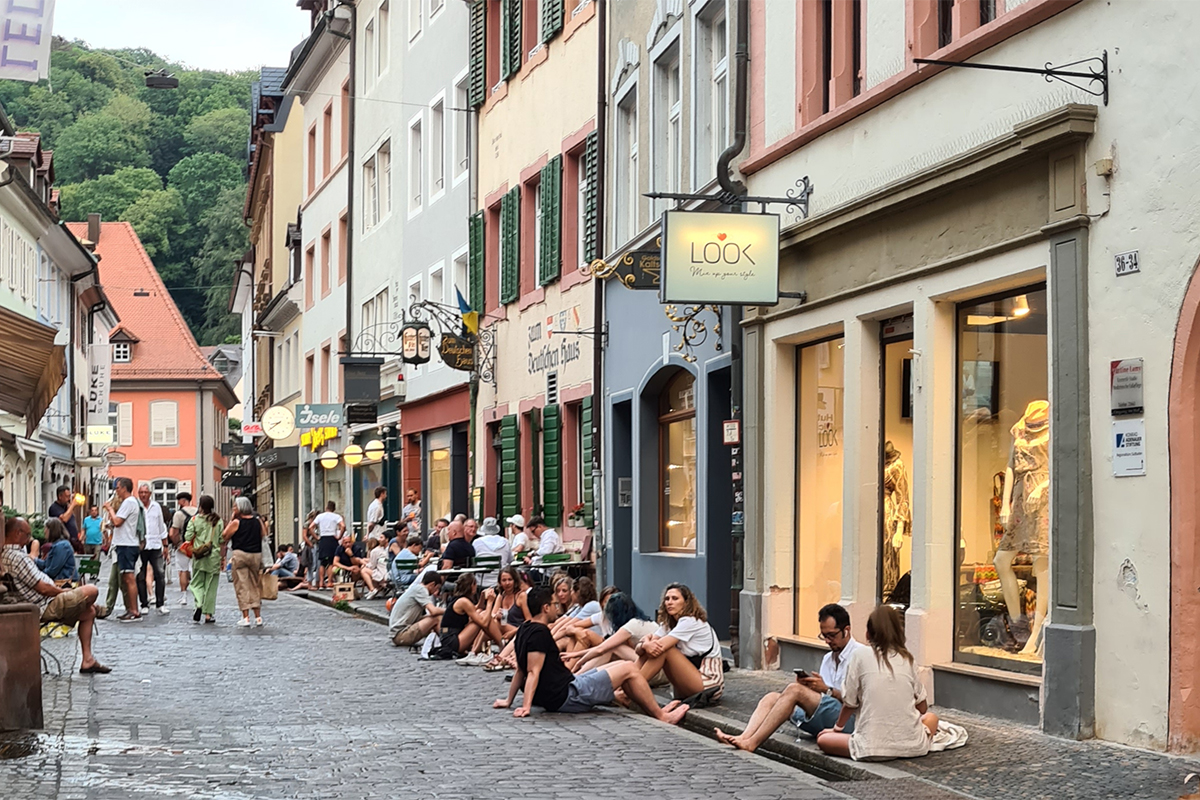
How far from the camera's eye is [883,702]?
430 inches

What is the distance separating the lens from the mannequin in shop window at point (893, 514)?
48.8 ft

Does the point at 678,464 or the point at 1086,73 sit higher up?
the point at 1086,73

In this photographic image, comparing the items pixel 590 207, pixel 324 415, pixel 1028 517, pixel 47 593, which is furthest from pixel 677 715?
pixel 324 415

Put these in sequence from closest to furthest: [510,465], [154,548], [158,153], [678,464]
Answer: [678,464] → [154,548] → [510,465] → [158,153]

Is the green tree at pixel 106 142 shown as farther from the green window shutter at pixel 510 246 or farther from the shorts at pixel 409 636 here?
the shorts at pixel 409 636

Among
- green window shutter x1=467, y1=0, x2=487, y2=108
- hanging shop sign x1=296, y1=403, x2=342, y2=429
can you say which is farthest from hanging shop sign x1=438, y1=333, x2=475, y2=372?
hanging shop sign x1=296, y1=403, x2=342, y2=429

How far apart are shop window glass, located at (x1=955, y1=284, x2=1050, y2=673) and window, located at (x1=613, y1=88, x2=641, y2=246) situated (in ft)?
31.9

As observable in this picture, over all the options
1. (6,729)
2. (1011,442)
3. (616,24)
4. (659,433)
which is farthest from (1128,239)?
(616,24)

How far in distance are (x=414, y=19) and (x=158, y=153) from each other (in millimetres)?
40931

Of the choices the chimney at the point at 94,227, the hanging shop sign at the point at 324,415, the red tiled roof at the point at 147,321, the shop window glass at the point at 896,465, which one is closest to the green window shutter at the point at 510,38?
the hanging shop sign at the point at 324,415

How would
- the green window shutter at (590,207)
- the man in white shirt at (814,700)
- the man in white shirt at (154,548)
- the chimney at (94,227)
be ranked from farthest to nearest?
the chimney at (94,227) < the man in white shirt at (154,548) < the green window shutter at (590,207) < the man in white shirt at (814,700)

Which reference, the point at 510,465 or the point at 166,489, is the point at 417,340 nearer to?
the point at 510,465

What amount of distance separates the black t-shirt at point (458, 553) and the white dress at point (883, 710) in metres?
13.6

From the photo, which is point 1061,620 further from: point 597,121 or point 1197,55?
point 597,121
